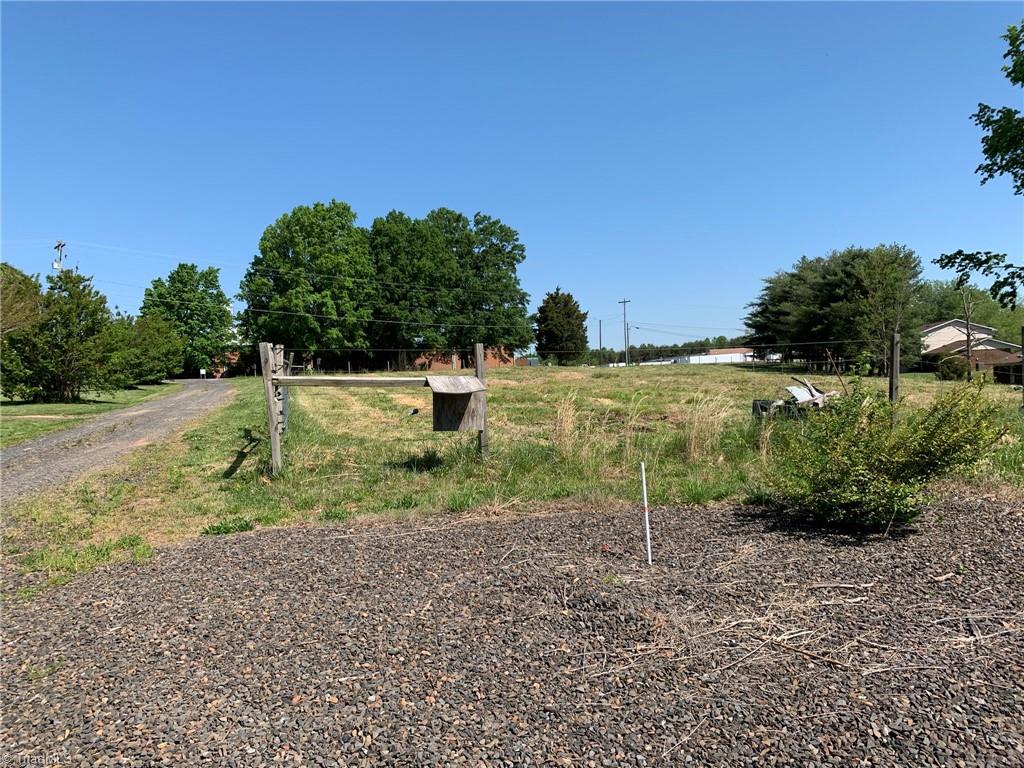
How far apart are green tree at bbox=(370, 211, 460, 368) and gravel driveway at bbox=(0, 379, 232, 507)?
4292cm

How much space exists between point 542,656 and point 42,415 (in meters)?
21.3

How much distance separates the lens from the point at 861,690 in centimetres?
262

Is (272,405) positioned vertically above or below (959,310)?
below

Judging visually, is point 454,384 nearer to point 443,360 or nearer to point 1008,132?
point 1008,132

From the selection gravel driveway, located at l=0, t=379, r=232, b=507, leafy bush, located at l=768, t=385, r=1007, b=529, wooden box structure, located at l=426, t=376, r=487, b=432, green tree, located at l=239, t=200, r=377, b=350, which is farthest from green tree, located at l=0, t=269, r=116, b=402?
green tree, located at l=239, t=200, r=377, b=350

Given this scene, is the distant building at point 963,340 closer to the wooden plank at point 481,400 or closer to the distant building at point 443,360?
the distant building at point 443,360

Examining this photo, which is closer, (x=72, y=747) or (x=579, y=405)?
(x=72, y=747)

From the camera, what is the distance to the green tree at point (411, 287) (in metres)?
61.4

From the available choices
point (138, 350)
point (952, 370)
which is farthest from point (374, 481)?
point (952, 370)

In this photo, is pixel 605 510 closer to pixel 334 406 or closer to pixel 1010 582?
pixel 1010 582

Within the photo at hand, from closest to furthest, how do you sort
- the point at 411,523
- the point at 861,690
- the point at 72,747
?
the point at 72,747 < the point at 861,690 < the point at 411,523

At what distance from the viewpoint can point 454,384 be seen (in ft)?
25.6

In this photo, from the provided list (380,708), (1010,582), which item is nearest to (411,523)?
(380,708)

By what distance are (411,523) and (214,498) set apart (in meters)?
2.77
